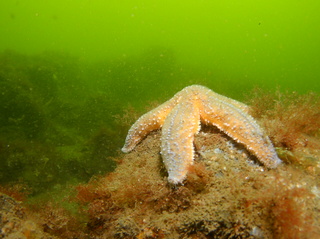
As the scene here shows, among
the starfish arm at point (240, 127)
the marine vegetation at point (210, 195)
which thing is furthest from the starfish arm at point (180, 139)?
the starfish arm at point (240, 127)

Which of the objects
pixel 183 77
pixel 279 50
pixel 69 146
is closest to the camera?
pixel 69 146

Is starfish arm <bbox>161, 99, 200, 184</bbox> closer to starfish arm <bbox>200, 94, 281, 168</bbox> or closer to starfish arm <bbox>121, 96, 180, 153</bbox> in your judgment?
starfish arm <bbox>200, 94, 281, 168</bbox>

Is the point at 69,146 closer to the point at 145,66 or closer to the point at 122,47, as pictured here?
the point at 145,66

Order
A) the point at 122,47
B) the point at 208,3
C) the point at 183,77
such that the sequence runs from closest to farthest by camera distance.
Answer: the point at 183,77 < the point at 122,47 < the point at 208,3

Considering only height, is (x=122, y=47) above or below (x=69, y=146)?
below

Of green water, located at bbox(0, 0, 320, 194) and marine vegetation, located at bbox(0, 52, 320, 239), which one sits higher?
marine vegetation, located at bbox(0, 52, 320, 239)

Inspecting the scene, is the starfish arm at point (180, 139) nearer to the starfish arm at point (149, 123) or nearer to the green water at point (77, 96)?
the starfish arm at point (149, 123)

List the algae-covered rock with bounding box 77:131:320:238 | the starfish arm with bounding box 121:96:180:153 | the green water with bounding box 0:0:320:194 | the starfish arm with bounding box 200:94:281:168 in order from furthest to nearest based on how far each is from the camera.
A: the green water with bounding box 0:0:320:194, the starfish arm with bounding box 121:96:180:153, the starfish arm with bounding box 200:94:281:168, the algae-covered rock with bounding box 77:131:320:238

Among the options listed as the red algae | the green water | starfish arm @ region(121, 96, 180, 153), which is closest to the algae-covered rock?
the red algae

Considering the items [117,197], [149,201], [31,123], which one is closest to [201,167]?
[149,201]
